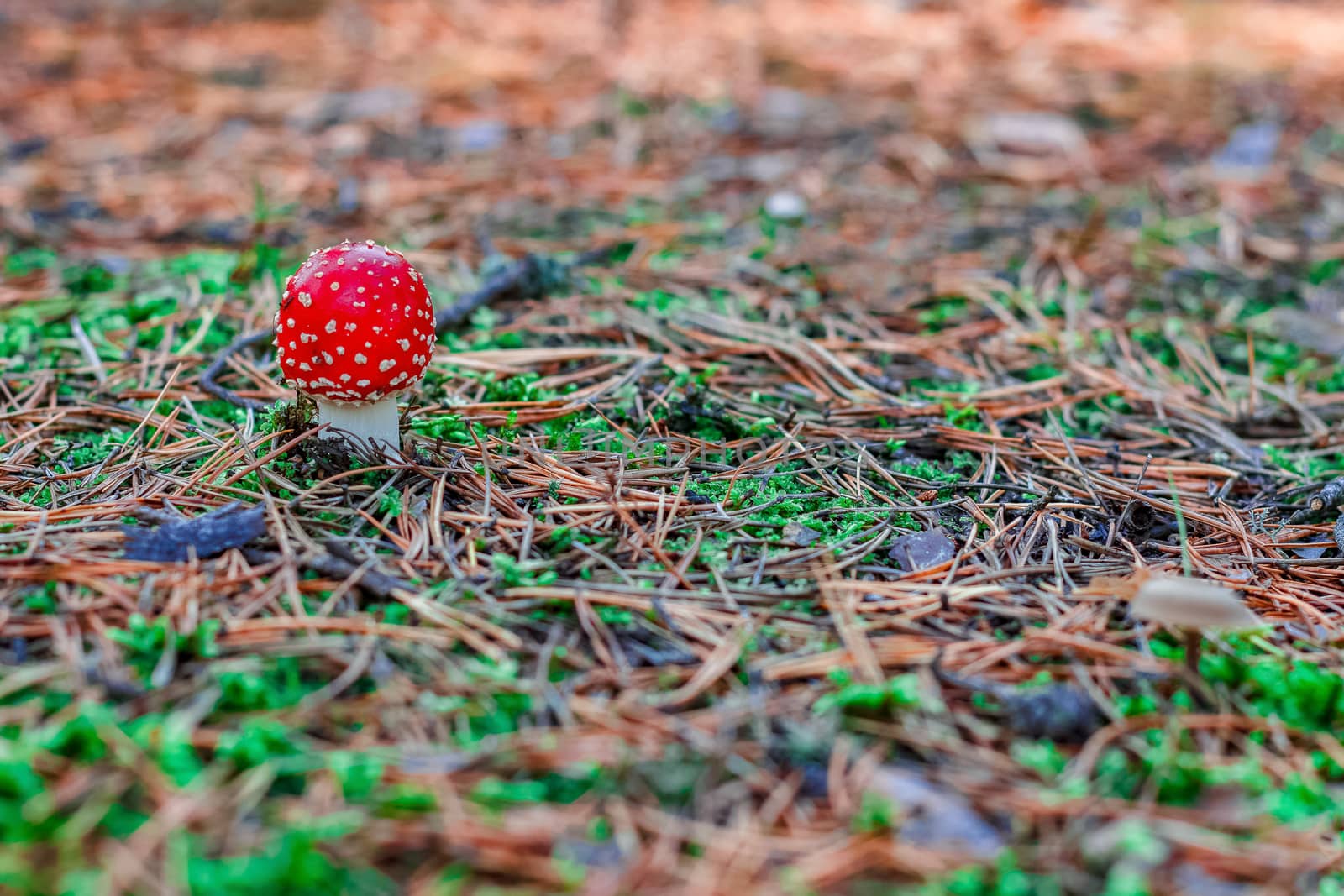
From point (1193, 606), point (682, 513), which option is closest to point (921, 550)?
point (682, 513)

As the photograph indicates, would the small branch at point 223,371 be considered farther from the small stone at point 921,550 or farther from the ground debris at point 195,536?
the small stone at point 921,550

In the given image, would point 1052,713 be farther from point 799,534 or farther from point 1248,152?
point 1248,152

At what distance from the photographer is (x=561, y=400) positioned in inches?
133

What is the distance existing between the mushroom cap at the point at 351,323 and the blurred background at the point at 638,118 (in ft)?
6.29

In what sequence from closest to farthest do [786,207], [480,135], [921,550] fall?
[921,550] → [786,207] → [480,135]

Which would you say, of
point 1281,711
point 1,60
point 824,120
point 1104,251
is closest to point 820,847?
point 1281,711

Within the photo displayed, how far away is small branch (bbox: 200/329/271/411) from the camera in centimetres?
328

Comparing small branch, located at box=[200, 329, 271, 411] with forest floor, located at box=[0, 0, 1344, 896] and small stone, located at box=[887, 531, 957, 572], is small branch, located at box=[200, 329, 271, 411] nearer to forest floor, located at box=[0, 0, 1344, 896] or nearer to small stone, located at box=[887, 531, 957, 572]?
forest floor, located at box=[0, 0, 1344, 896]

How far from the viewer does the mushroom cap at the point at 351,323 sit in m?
2.56

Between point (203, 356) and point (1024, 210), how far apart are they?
3.85 meters

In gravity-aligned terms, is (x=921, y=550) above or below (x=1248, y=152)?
below

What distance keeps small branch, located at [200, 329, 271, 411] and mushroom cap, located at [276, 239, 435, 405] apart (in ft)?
1.87

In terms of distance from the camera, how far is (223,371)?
11.6 feet

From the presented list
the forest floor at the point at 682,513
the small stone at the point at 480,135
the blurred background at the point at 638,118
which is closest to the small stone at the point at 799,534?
the forest floor at the point at 682,513
